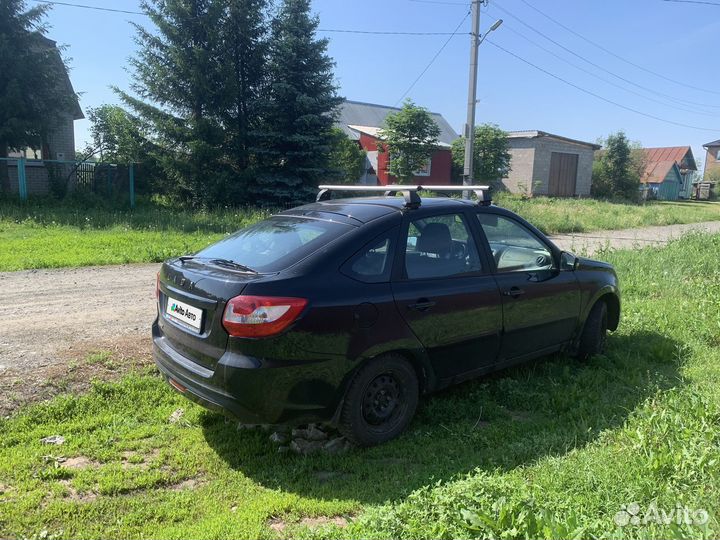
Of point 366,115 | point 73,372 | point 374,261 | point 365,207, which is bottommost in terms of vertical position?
point 73,372

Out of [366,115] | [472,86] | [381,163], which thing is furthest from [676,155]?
[472,86]

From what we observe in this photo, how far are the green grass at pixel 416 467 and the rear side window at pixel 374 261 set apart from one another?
117 centimetres

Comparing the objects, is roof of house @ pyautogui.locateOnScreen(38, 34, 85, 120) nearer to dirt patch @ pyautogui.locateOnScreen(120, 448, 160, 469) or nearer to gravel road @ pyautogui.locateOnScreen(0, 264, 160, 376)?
gravel road @ pyautogui.locateOnScreen(0, 264, 160, 376)

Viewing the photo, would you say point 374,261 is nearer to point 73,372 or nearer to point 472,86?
point 73,372

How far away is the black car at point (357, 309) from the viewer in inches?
129

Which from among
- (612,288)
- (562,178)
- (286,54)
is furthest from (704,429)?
(562,178)

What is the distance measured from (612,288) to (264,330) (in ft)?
12.8

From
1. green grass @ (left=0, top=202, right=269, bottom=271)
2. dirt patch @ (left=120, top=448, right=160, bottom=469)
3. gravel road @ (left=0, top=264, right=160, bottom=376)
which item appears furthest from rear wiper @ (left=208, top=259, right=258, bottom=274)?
green grass @ (left=0, top=202, right=269, bottom=271)

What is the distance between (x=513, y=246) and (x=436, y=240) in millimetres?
981

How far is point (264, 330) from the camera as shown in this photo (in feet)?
10.5

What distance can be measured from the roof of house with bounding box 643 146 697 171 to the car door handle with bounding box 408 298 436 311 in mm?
66273

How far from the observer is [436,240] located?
423cm

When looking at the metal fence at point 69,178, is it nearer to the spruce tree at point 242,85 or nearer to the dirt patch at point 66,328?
the spruce tree at point 242,85

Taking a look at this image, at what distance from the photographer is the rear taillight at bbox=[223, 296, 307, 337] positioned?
10.5 feet
